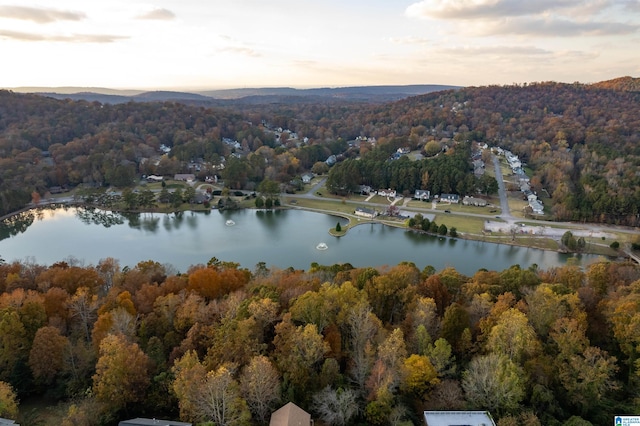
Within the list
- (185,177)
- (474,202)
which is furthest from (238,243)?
(474,202)

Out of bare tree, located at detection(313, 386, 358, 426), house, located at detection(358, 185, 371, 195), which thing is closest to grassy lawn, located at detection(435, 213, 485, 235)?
house, located at detection(358, 185, 371, 195)

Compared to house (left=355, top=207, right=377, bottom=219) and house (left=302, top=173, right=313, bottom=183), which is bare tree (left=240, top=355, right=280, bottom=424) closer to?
house (left=355, top=207, right=377, bottom=219)

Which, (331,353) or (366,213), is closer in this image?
(331,353)

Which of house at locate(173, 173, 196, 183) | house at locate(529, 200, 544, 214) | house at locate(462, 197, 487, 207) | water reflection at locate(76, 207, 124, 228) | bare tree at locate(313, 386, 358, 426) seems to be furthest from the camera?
house at locate(173, 173, 196, 183)

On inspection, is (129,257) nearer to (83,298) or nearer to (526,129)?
(83,298)

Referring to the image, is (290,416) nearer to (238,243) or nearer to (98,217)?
(238,243)

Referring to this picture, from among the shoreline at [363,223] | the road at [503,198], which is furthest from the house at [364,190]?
the road at [503,198]
